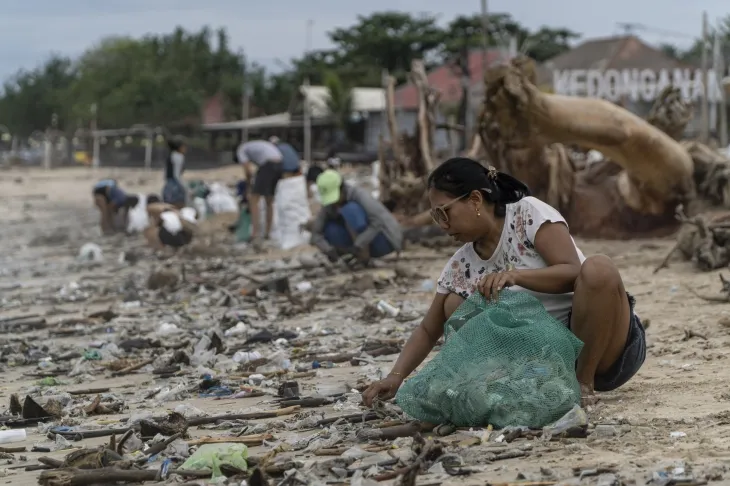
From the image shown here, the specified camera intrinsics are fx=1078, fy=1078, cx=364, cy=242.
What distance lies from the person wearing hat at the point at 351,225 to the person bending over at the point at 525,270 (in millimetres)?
6734

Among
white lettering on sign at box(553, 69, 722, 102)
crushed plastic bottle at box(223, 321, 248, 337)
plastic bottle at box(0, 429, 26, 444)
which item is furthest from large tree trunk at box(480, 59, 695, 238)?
white lettering on sign at box(553, 69, 722, 102)

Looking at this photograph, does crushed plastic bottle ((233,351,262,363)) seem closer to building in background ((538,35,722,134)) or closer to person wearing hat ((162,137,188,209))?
person wearing hat ((162,137,188,209))

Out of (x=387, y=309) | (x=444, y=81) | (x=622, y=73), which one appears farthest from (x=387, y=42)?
(x=387, y=309)

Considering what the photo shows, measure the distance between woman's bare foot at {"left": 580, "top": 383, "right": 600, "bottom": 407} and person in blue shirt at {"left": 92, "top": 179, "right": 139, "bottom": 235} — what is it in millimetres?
15325

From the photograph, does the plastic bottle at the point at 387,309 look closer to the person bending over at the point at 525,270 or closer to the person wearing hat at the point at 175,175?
the person bending over at the point at 525,270

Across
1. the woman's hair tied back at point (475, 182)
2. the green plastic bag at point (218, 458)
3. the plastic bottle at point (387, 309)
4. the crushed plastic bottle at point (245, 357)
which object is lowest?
the crushed plastic bottle at point (245, 357)

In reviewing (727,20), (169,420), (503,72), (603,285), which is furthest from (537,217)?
(727,20)

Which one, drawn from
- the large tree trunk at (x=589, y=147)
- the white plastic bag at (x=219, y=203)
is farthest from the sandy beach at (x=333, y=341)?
the white plastic bag at (x=219, y=203)

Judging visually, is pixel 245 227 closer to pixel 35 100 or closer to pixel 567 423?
pixel 567 423

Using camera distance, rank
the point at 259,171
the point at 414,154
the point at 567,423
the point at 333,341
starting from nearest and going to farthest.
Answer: the point at 567,423 → the point at 333,341 → the point at 414,154 → the point at 259,171

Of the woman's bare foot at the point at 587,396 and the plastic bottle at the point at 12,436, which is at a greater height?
the woman's bare foot at the point at 587,396

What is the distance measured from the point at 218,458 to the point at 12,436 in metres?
1.36

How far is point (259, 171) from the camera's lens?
14961 millimetres

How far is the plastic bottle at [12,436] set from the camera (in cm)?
451
